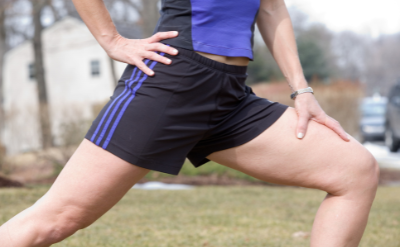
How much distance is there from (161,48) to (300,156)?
0.64 m

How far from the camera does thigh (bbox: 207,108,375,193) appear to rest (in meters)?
1.61

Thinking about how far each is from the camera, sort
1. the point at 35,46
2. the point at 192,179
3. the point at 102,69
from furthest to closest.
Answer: the point at 102,69 → the point at 35,46 → the point at 192,179

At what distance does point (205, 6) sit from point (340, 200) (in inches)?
33.8

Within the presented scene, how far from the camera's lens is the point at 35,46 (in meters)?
18.0

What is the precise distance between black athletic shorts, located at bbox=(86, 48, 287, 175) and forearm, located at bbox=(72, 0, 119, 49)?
0.14 meters

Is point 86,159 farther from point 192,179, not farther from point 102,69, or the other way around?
point 102,69

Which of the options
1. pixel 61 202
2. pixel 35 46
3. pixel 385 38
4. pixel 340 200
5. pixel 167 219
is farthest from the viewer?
pixel 385 38

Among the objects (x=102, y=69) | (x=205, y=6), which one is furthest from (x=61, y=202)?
(x=102, y=69)

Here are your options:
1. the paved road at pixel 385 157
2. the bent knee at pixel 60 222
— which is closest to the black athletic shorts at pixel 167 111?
the bent knee at pixel 60 222

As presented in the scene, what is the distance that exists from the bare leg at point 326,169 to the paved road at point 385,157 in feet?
34.2

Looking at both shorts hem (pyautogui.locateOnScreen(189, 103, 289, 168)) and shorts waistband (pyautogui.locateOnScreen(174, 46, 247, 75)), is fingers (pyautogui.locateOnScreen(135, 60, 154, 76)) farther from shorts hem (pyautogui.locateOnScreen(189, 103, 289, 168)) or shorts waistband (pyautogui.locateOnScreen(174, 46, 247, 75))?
shorts hem (pyautogui.locateOnScreen(189, 103, 289, 168))

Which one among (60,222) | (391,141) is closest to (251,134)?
(60,222)

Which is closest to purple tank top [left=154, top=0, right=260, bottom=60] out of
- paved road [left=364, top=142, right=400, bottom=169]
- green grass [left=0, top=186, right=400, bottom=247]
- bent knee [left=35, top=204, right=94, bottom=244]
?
bent knee [left=35, top=204, right=94, bottom=244]

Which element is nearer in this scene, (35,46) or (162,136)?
(162,136)
